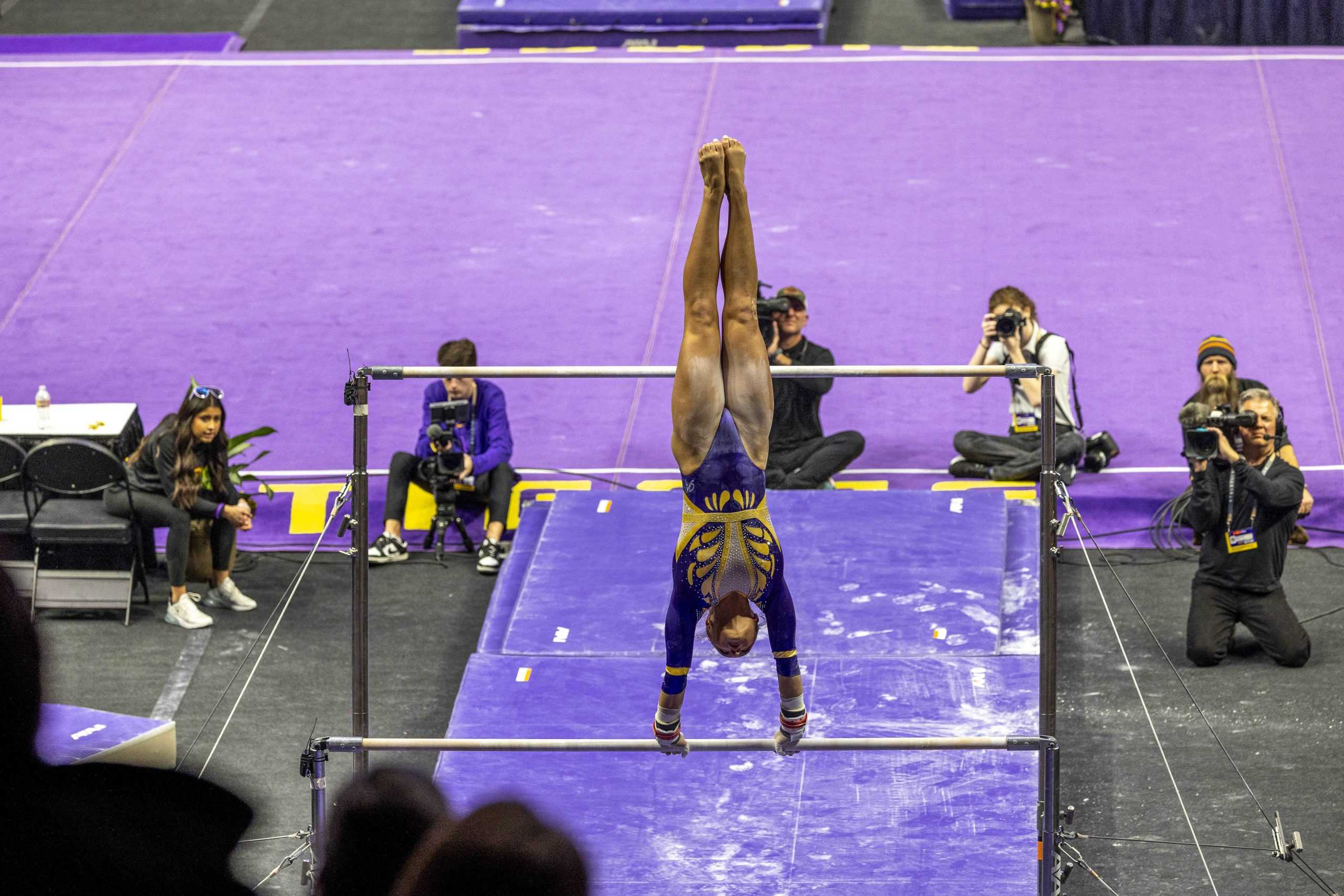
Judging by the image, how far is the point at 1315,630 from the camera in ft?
25.3

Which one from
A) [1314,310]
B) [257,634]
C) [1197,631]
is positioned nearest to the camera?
[1197,631]

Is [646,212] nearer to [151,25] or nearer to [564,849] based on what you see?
[151,25]

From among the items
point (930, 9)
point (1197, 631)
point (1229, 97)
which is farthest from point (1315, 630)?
point (930, 9)

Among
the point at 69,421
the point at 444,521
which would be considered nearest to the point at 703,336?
the point at 444,521

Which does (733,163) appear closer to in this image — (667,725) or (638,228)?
(667,725)

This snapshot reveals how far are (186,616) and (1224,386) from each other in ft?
16.2

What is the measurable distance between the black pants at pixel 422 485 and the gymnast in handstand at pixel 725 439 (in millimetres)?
3704

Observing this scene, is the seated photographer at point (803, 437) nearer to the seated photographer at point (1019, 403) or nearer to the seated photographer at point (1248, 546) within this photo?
the seated photographer at point (1019, 403)

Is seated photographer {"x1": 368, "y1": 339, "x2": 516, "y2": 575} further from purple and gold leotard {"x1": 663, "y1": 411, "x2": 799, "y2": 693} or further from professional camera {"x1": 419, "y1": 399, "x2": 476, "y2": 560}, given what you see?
purple and gold leotard {"x1": 663, "y1": 411, "x2": 799, "y2": 693}

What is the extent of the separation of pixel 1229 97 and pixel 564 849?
12.6 meters

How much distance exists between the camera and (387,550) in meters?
8.48

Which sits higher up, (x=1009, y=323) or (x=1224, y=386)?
(x=1009, y=323)

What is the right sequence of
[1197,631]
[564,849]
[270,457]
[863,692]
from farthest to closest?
[270,457]
[1197,631]
[863,692]
[564,849]


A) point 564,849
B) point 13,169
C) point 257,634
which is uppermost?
point 564,849
